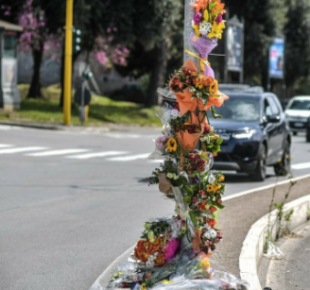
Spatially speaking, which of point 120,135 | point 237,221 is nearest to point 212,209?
point 237,221

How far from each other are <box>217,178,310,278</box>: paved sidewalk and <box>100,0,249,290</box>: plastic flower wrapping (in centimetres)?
107

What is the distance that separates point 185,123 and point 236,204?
5.54 meters

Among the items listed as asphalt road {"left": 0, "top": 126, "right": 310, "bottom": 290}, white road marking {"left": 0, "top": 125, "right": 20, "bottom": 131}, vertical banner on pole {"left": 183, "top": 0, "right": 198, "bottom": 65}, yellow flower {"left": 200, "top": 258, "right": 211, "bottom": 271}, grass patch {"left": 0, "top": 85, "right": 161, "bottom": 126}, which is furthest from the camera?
grass patch {"left": 0, "top": 85, "right": 161, "bottom": 126}

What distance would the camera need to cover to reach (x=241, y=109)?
56.7 ft

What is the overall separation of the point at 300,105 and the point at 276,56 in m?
20.9

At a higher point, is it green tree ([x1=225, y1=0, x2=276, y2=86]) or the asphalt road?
green tree ([x1=225, y1=0, x2=276, y2=86])

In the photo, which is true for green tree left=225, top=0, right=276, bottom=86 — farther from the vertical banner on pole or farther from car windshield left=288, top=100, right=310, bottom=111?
the vertical banner on pole

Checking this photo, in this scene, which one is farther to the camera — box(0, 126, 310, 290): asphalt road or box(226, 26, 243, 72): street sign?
box(226, 26, 243, 72): street sign

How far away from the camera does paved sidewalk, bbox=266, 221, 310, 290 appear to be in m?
7.70

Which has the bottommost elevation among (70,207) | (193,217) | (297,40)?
(70,207)

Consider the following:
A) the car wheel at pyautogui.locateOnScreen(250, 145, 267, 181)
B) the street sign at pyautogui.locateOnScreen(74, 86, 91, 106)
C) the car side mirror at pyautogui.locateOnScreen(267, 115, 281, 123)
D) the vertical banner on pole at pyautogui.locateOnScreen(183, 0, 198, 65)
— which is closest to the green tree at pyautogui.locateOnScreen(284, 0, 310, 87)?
the street sign at pyautogui.locateOnScreen(74, 86, 91, 106)

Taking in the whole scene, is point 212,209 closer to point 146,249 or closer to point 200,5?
point 146,249

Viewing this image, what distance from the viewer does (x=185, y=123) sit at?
6.12 metres

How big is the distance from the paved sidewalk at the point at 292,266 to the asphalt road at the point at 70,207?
1.63 m
